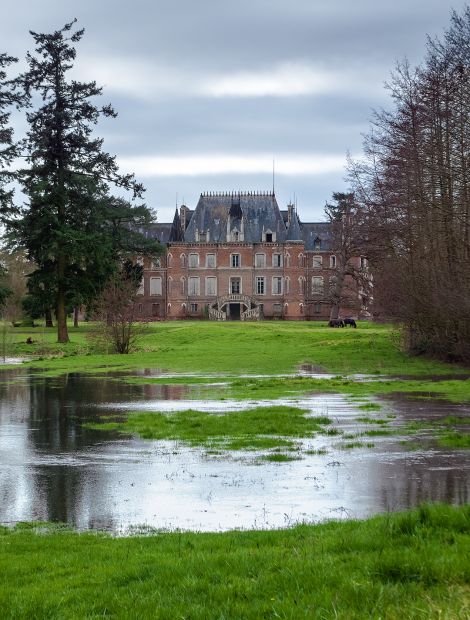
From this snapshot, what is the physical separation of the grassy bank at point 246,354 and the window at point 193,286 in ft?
143

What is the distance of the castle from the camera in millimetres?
103438

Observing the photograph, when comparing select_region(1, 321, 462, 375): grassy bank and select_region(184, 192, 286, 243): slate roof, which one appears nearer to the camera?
select_region(1, 321, 462, 375): grassy bank

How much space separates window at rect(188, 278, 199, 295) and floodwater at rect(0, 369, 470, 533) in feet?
283

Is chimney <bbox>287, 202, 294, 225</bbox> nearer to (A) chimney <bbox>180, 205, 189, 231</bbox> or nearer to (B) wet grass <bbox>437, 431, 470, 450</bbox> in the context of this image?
(A) chimney <bbox>180, 205, 189, 231</bbox>

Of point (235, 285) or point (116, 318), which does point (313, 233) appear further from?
point (116, 318)

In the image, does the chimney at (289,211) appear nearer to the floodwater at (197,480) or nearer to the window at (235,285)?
the window at (235,285)

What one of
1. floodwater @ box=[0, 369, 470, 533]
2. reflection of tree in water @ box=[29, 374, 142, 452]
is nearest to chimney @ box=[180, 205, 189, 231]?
reflection of tree in water @ box=[29, 374, 142, 452]

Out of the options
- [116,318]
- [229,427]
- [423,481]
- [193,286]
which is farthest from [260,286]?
[423,481]

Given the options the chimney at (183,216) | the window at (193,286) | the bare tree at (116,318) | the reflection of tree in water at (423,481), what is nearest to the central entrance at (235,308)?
the window at (193,286)

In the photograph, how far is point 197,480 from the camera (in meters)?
11.9

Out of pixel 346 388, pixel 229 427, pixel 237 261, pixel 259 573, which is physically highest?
pixel 237 261

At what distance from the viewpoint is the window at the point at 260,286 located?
10381 centimetres

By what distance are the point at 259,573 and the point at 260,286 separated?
97.7 metres

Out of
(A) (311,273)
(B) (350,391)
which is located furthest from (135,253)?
(B) (350,391)
